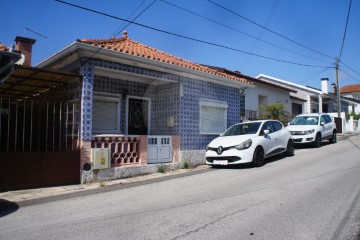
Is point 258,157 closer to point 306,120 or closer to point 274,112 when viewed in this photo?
point 306,120

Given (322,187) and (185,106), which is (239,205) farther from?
(185,106)

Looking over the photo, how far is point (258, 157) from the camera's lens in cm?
1010

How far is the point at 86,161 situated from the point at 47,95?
3735 mm

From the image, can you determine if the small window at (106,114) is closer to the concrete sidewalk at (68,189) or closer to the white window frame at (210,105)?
the concrete sidewalk at (68,189)

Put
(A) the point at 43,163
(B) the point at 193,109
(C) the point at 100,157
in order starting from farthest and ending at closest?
(B) the point at 193,109
(C) the point at 100,157
(A) the point at 43,163

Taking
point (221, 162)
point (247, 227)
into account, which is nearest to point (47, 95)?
point (221, 162)

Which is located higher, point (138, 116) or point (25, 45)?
point (25, 45)

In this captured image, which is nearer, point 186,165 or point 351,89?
point 186,165

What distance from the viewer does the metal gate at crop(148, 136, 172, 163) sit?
10383 mm

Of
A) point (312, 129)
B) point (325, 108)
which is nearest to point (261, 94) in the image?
point (312, 129)

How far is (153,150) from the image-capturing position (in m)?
10.4

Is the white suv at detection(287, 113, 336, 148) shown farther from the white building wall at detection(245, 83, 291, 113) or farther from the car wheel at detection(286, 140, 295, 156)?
the white building wall at detection(245, 83, 291, 113)

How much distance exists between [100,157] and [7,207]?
114 inches

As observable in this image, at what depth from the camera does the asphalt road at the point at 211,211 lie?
4406 millimetres
